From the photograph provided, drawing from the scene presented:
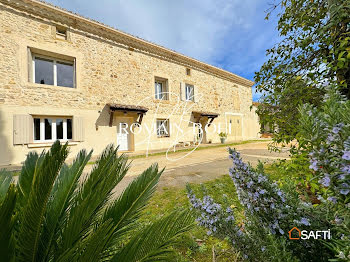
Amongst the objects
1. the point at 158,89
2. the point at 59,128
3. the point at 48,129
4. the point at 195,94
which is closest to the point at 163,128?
the point at 158,89

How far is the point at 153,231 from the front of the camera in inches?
39.0

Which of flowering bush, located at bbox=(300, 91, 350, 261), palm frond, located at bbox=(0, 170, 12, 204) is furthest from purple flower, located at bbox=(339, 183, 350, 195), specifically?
palm frond, located at bbox=(0, 170, 12, 204)

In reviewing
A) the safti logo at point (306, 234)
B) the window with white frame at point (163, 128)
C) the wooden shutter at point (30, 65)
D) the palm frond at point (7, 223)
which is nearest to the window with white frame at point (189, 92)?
the window with white frame at point (163, 128)

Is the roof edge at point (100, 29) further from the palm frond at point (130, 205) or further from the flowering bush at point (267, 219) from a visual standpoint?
the flowering bush at point (267, 219)

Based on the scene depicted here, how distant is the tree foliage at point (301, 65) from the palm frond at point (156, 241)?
1.55m

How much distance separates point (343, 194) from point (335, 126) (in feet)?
0.88

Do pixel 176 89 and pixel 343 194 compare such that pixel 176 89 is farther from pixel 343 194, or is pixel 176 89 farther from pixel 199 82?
pixel 343 194

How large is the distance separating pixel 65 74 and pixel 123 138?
4495mm

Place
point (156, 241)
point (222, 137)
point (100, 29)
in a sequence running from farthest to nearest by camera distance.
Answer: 1. point (222, 137)
2. point (100, 29)
3. point (156, 241)

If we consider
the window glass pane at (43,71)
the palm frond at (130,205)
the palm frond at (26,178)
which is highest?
the window glass pane at (43,71)

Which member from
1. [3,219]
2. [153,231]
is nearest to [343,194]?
[153,231]

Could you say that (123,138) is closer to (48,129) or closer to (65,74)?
(48,129)

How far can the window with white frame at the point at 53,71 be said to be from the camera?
25.4 ft

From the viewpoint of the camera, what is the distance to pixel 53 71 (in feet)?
26.6
